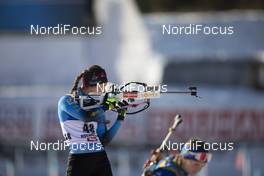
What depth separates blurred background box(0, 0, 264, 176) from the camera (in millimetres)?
14352

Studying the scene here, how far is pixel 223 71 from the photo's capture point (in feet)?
57.0

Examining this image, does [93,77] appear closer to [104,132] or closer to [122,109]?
[122,109]

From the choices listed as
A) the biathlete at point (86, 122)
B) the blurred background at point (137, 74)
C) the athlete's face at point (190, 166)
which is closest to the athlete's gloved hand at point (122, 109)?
the biathlete at point (86, 122)

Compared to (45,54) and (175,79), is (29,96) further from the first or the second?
(45,54)

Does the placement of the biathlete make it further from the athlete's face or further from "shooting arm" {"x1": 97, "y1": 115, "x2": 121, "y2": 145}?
the athlete's face

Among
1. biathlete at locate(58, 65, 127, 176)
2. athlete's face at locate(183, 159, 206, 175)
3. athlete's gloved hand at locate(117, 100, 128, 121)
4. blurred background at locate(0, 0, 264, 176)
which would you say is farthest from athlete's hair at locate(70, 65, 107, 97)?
blurred background at locate(0, 0, 264, 176)

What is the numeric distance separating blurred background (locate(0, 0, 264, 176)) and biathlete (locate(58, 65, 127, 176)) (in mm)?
5697

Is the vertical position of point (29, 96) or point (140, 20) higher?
point (140, 20)

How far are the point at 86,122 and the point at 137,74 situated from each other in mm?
11604

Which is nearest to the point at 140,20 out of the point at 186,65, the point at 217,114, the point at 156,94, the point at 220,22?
the point at 186,65

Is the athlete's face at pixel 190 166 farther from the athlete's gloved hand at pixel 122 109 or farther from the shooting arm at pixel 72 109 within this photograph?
the shooting arm at pixel 72 109

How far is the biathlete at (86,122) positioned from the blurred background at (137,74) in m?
5.70

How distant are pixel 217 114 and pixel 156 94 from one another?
6913 millimetres

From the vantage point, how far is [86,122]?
771cm
